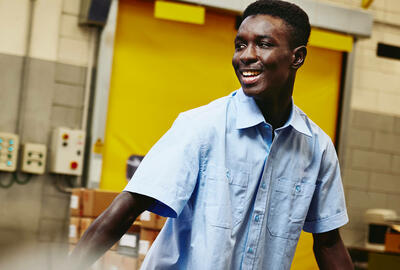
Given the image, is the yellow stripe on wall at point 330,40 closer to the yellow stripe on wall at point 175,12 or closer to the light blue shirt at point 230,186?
the yellow stripe on wall at point 175,12

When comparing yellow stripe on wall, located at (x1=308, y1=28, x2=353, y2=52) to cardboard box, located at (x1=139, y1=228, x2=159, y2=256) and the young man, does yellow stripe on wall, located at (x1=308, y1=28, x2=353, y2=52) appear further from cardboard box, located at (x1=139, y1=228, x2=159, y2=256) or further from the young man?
the young man

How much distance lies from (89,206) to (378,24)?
3.32m

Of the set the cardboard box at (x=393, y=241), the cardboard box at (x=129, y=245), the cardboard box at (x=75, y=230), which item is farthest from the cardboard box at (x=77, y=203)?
the cardboard box at (x=393, y=241)

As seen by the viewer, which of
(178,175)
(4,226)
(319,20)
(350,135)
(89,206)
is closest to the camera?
(178,175)

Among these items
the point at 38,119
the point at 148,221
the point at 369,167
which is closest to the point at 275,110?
the point at 148,221

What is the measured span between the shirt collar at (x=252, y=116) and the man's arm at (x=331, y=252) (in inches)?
11.0

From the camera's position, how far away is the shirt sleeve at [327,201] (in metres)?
1.39

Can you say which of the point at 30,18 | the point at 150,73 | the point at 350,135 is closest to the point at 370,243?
the point at 350,135

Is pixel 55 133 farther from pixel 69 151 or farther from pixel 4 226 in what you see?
pixel 4 226

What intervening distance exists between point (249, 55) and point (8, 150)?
3.44 m

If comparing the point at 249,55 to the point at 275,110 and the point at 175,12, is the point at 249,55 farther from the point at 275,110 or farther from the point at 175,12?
the point at 175,12

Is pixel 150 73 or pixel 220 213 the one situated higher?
pixel 150 73

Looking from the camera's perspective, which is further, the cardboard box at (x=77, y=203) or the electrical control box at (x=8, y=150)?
the electrical control box at (x=8, y=150)

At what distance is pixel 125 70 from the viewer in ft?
14.9
